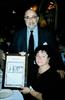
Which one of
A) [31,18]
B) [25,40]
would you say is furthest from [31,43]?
[31,18]

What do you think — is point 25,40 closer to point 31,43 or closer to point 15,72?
point 31,43

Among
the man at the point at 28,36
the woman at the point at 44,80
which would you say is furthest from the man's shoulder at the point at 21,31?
the woman at the point at 44,80

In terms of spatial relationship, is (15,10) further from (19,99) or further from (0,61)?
(19,99)

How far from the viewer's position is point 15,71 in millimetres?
1337

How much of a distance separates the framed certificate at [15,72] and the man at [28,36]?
0.11 feet

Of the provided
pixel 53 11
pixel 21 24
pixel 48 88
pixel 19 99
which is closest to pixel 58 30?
pixel 53 11

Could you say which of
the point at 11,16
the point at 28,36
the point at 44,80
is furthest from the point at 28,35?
the point at 44,80

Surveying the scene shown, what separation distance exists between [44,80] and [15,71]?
0.17 m

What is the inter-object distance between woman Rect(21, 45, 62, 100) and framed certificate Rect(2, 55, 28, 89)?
51 mm

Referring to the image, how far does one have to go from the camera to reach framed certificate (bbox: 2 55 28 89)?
1.32 meters

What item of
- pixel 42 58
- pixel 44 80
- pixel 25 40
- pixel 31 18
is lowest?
pixel 44 80

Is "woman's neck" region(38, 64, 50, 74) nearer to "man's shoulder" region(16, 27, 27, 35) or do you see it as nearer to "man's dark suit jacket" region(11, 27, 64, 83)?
"man's dark suit jacket" region(11, 27, 64, 83)

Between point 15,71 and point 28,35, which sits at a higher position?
point 28,35

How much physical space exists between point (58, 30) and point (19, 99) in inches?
17.5
